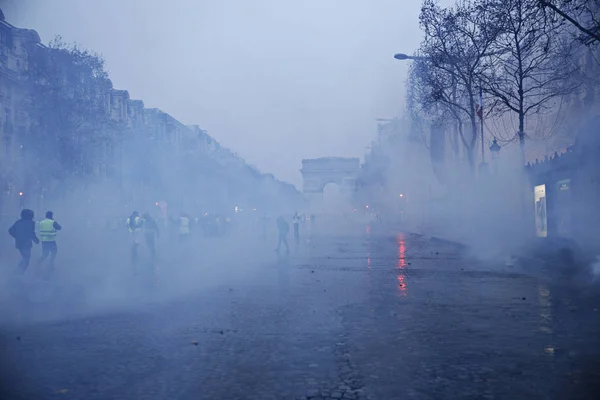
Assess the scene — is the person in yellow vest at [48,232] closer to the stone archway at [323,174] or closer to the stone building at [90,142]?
the stone building at [90,142]

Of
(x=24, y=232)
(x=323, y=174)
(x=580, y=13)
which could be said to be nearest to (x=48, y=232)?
(x=24, y=232)

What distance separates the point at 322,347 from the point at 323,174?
127531 millimetres

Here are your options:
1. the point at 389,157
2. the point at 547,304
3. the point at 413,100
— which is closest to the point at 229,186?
the point at 389,157

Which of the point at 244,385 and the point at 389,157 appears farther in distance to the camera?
the point at 389,157

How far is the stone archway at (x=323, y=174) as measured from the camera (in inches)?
5281

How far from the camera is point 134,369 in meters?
6.37

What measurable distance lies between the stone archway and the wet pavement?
398ft

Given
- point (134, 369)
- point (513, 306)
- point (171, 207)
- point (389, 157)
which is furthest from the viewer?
point (389, 157)

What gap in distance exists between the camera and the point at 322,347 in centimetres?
739

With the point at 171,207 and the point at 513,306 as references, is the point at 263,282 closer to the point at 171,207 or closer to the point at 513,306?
the point at 513,306

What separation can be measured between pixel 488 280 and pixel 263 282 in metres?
5.41

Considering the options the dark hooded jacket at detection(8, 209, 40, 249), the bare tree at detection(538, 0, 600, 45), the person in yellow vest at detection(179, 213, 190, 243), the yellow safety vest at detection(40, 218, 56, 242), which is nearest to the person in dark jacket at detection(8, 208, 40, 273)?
the dark hooded jacket at detection(8, 209, 40, 249)

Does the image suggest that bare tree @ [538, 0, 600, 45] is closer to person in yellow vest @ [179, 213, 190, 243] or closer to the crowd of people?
the crowd of people

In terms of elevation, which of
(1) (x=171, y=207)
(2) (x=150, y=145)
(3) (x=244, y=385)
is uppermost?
(2) (x=150, y=145)
